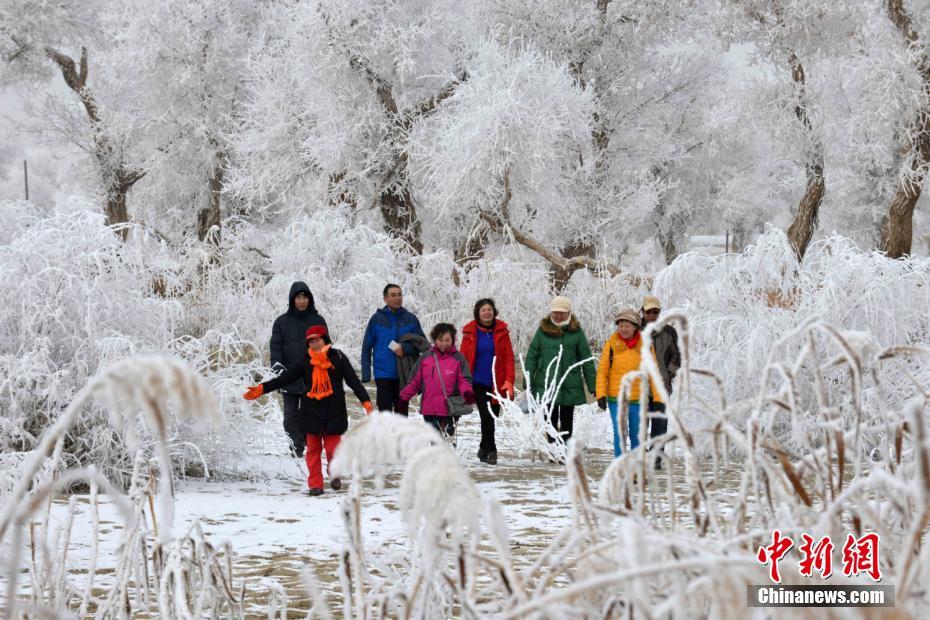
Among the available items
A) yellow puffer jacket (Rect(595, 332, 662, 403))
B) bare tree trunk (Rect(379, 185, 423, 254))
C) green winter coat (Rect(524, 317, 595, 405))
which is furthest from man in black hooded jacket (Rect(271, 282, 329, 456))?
bare tree trunk (Rect(379, 185, 423, 254))

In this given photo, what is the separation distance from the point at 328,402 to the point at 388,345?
5.36 ft

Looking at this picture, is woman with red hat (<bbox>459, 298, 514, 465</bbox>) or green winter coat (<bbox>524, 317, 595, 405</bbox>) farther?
woman with red hat (<bbox>459, 298, 514, 465</bbox>)

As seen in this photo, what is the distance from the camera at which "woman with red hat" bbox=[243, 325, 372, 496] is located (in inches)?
303

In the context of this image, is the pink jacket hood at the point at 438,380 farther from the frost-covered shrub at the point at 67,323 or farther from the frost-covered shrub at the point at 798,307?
the frost-covered shrub at the point at 67,323

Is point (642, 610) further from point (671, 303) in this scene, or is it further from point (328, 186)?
point (328, 186)

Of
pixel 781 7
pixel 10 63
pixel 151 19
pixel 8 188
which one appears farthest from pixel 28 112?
pixel 8 188

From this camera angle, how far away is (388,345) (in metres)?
9.34

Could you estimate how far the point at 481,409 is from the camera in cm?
944

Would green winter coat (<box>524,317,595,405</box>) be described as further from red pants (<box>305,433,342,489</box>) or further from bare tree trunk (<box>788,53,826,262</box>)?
bare tree trunk (<box>788,53,826,262</box>)

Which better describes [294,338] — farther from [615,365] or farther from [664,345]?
[664,345]

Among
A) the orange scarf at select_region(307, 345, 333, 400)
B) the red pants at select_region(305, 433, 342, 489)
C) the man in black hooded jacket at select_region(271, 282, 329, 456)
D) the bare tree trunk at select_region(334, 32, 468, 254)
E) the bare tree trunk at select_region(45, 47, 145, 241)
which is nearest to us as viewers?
the red pants at select_region(305, 433, 342, 489)

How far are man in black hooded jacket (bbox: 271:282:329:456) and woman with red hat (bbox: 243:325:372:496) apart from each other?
4.71 ft

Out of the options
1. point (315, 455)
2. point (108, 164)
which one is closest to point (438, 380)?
point (315, 455)

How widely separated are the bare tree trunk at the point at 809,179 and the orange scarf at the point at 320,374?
14.3 metres
